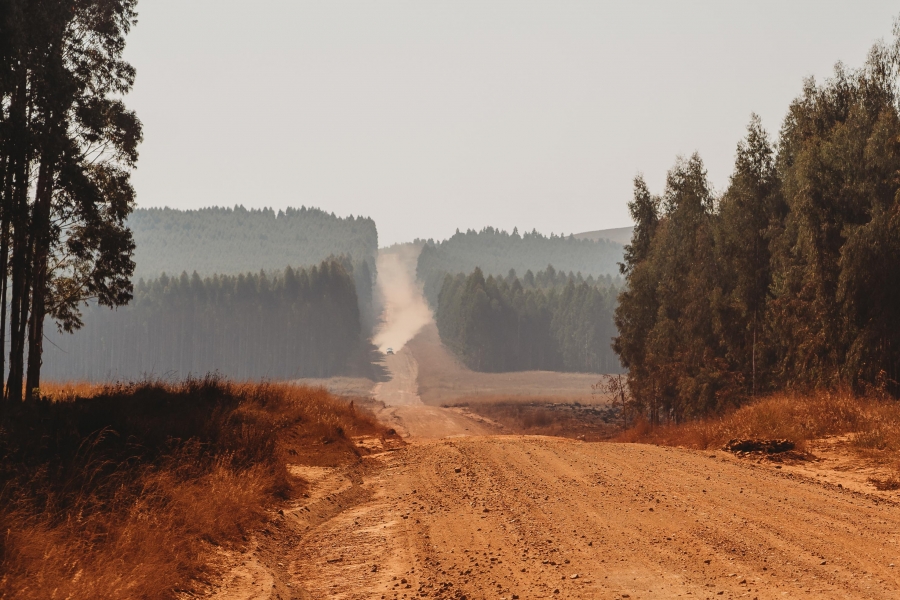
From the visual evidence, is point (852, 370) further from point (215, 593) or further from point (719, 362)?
point (215, 593)

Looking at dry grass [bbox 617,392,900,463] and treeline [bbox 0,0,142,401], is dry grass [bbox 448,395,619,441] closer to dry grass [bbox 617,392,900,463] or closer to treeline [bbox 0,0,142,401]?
dry grass [bbox 617,392,900,463]

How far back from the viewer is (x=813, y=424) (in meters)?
17.8

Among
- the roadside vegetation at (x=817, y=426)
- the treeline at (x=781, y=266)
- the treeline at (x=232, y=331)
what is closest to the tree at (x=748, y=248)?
the treeline at (x=781, y=266)

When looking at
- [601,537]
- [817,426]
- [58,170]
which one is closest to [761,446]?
[817,426]

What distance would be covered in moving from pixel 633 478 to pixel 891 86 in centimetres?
2733

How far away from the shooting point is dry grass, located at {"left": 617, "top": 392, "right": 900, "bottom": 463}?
15.6 metres

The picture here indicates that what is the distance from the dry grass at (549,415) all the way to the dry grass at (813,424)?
1984cm

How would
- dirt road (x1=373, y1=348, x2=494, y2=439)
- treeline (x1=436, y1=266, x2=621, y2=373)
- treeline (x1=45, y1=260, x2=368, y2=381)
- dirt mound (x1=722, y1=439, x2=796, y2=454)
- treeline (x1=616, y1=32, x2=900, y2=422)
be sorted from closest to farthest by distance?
1. dirt mound (x1=722, y1=439, x2=796, y2=454)
2. treeline (x1=616, y1=32, x2=900, y2=422)
3. dirt road (x1=373, y1=348, x2=494, y2=439)
4. treeline (x1=45, y1=260, x2=368, y2=381)
5. treeline (x1=436, y1=266, x2=621, y2=373)

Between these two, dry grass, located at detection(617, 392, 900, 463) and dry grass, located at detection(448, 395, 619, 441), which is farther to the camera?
dry grass, located at detection(448, 395, 619, 441)

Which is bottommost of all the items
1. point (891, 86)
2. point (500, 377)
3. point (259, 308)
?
point (500, 377)

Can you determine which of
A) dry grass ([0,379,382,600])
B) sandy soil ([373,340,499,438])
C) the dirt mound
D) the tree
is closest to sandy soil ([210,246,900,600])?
dry grass ([0,379,382,600])

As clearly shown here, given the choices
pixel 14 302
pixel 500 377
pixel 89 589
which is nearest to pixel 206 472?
pixel 89 589

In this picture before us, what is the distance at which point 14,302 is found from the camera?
Result: 20875 mm

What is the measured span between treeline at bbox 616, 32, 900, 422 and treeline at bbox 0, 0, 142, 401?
24.6 meters
